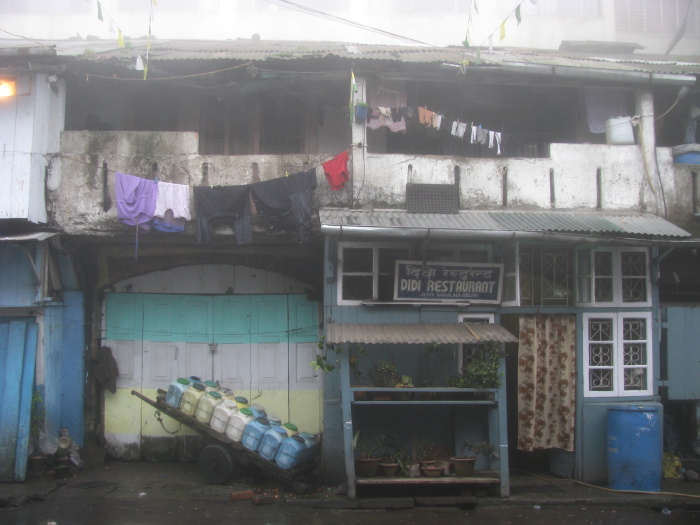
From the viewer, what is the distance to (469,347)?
9281 mm

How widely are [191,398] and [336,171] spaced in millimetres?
4271

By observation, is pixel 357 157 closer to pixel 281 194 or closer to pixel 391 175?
pixel 391 175

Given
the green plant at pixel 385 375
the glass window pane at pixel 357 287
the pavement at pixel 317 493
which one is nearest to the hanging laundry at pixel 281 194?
the glass window pane at pixel 357 287

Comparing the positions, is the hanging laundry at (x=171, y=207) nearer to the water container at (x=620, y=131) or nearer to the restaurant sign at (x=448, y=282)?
the restaurant sign at (x=448, y=282)

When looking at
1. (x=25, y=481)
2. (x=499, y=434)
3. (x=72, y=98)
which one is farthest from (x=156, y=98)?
(x=499, y=434)

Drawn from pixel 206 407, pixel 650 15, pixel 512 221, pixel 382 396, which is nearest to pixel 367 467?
pixel 382 396

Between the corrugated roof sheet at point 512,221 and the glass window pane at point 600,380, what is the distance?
2.32m

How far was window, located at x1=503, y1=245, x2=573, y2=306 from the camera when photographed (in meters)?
9.50

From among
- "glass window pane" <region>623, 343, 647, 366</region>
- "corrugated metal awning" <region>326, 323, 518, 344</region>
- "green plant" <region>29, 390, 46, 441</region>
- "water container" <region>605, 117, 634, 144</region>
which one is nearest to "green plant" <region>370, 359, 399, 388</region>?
"corrugated metal awning" <region>326, 323, 518, 344</region>

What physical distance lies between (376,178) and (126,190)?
395 centimetres

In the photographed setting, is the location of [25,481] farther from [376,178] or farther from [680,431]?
[680,431]

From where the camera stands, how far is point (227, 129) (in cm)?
1080

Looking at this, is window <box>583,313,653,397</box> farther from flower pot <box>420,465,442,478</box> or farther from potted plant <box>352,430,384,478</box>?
potted plant <box>352,430,384,478</box>

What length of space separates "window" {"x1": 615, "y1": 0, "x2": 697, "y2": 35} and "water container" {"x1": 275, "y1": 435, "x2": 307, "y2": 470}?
19245 millimetres
